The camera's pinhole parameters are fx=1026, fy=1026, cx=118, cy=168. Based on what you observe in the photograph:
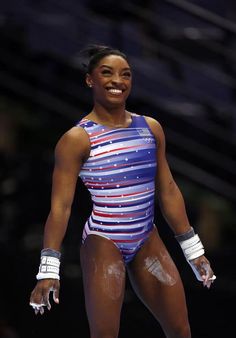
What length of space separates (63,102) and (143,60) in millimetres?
1082

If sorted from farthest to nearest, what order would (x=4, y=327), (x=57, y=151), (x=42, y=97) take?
(x=42, y=97) < (x=4, y=327) < (x=57, y=151)

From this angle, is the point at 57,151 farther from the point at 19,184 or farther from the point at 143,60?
the point at 143,60

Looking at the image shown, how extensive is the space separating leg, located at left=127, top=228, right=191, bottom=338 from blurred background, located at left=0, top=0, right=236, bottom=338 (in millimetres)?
1830

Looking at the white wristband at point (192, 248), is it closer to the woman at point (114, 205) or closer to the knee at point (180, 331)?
the woman at point (114, 205)

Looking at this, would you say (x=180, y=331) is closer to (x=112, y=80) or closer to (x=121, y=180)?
(x=121, y=180)

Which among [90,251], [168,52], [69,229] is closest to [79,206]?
[69,229]

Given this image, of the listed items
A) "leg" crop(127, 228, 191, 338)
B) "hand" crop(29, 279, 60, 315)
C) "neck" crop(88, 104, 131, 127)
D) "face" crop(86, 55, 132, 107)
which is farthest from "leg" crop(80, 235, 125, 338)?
"face" crop(86, 55, 132, 107)

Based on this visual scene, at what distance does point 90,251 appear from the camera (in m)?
5.18

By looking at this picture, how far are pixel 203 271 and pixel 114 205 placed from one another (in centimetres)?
59

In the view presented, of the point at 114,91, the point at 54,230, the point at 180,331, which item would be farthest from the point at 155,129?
the point at 180,331

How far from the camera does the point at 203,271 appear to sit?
17.4ft

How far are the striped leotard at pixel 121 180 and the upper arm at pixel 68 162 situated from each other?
0.18 ft

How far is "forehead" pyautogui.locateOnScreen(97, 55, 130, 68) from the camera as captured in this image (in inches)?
204

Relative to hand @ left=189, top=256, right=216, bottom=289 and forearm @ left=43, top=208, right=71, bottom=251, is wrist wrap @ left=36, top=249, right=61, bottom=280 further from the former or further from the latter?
hand @ left=189, top=256, right=216, bottom=289
